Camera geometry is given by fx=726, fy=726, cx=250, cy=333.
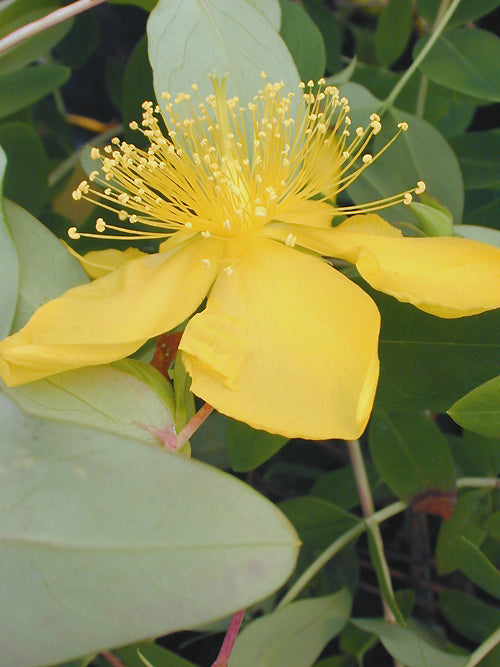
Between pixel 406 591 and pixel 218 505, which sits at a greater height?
pixel 218 505

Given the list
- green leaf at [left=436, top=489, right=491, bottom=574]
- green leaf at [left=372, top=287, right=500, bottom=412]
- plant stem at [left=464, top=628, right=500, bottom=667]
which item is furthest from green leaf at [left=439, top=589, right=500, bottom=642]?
green leaf at [left=372, top=287, right=500, bottom=412]

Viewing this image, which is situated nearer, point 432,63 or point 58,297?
point 58,297

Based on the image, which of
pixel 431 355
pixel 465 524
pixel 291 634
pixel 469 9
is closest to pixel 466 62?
pixel 469 9

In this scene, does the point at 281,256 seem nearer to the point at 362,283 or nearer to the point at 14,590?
the point at 362,283

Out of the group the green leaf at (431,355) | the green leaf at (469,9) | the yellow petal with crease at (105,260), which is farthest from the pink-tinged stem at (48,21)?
the green leaf at (469,9)

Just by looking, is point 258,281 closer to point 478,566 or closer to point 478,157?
point 478,566

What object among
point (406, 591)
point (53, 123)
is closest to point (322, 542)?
point (406, 591)

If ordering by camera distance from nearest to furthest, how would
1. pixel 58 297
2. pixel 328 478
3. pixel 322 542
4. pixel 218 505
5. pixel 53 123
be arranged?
pixel 218 505 → pixel 58 297 → pixel 322 542 → pixel 328 478 → pixel 53 123
